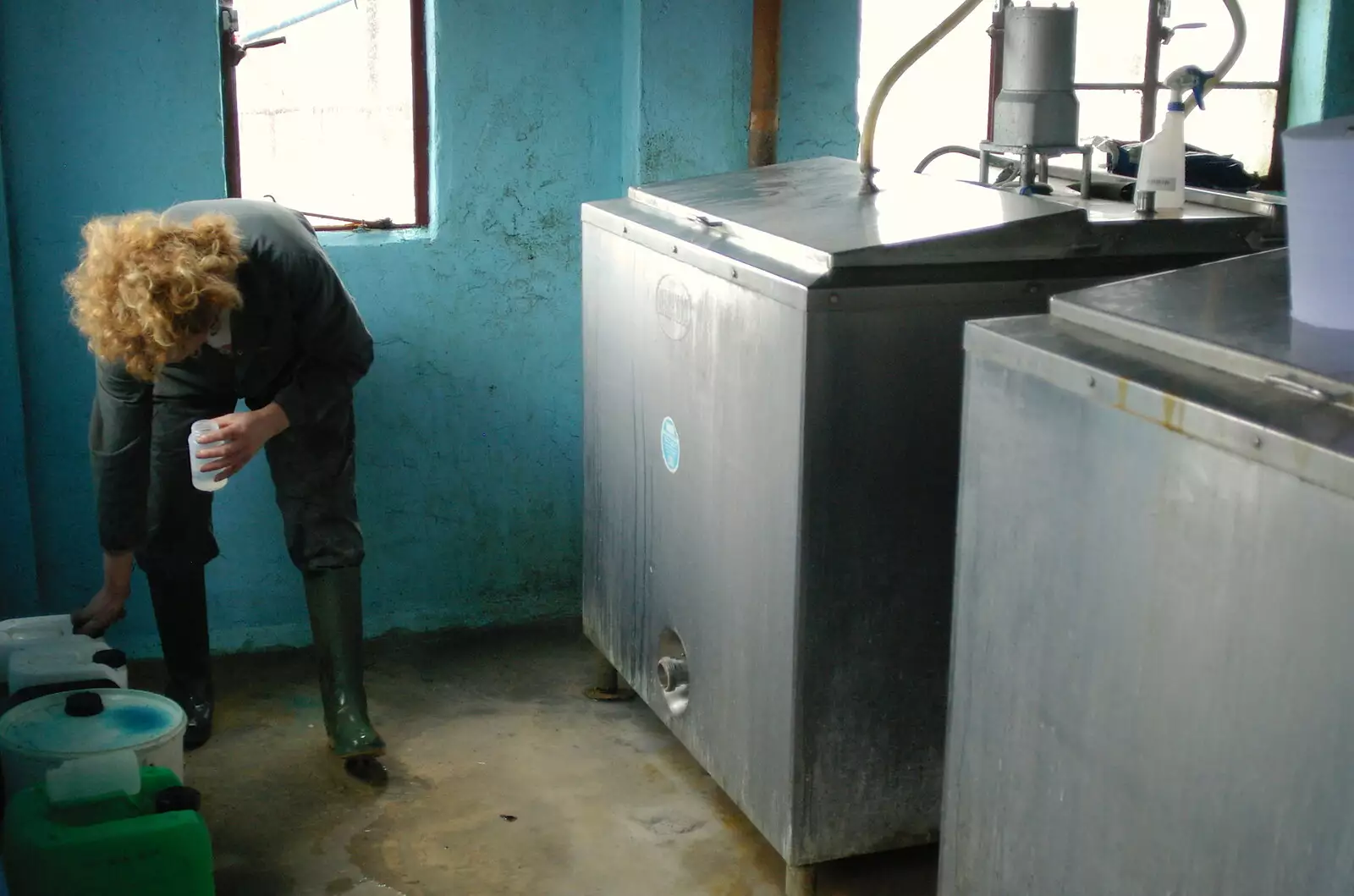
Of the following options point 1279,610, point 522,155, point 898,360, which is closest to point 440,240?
point 522,155

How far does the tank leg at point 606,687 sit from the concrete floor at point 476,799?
0.03 meters

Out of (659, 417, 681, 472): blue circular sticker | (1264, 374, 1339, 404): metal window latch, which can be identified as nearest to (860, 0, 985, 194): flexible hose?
(659, 417, 681, 472): blue circular sticker

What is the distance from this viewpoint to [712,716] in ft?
8.00

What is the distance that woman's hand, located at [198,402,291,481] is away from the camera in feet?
7.89

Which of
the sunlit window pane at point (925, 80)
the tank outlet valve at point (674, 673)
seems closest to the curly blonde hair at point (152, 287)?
the tank outlet valve at point (674, 673)

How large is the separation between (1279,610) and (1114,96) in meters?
2.91

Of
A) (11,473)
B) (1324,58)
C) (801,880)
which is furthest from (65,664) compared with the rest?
(1324,58)

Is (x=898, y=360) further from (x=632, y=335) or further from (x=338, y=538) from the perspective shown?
(x=338, y=538)

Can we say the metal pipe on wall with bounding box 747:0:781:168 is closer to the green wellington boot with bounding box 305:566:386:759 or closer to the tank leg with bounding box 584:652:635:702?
the tank leg with bounding box 584:652:635:702

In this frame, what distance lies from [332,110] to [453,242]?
387 mm

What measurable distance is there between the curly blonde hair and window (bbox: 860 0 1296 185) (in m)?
1.70

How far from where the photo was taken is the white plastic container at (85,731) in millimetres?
2051

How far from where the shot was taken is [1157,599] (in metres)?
1.38

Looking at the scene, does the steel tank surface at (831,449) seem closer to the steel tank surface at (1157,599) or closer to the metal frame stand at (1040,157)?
the metal frame stand at (1040,157)
